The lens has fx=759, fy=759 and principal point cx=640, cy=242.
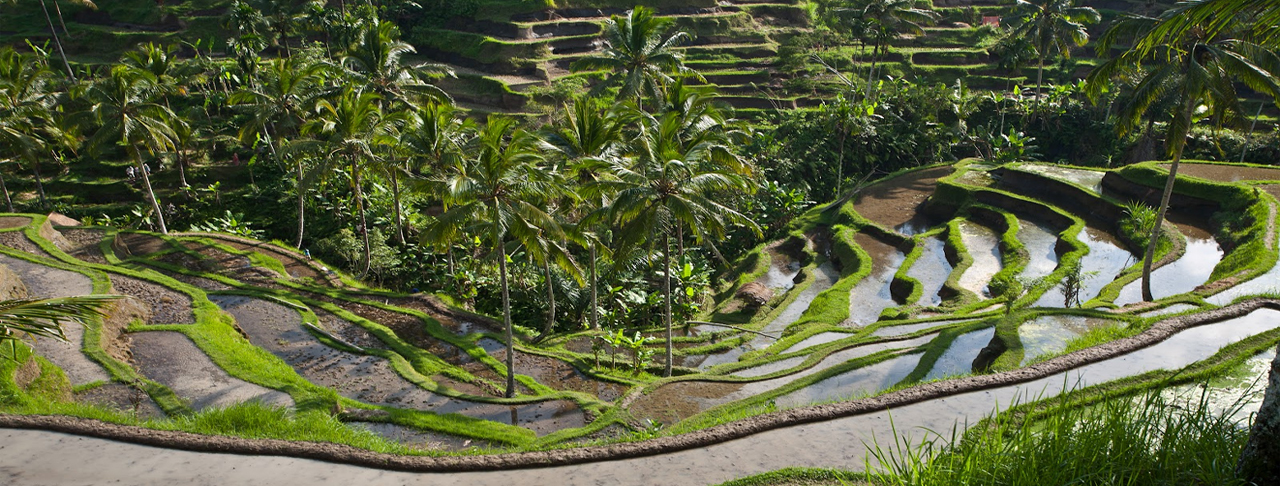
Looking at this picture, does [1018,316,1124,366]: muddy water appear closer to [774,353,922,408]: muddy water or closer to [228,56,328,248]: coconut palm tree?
[774,353,922,408]: muddy water

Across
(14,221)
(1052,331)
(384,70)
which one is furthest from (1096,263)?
(14,221)

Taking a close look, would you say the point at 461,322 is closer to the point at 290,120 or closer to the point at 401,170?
the point at 401,170

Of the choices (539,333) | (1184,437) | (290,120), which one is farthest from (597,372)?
(290,120)

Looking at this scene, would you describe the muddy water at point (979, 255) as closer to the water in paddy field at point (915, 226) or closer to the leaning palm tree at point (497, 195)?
the water in paddy field at point (915, 226)

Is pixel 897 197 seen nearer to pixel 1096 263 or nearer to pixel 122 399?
pixel 1096 263

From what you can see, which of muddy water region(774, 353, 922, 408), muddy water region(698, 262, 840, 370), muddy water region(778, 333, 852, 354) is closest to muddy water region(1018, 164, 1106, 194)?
muddy water region(698, 262, 840, 370)

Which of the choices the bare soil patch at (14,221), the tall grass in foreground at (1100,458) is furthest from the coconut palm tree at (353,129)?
the tall grass in foreground at (1100,458)

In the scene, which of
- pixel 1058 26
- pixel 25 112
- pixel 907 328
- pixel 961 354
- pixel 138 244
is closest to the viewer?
pixel 961 354
